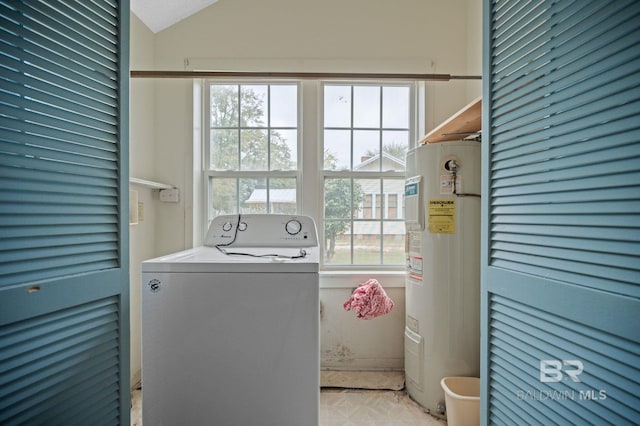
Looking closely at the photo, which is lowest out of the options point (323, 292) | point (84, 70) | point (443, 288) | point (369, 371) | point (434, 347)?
point (369, 371)

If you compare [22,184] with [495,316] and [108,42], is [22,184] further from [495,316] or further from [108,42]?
[495,316]

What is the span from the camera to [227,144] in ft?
8.21

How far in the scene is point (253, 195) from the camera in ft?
8.18

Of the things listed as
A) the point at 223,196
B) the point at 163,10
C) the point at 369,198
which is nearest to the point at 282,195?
the point at 223,196

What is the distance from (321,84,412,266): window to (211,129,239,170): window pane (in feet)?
2.48

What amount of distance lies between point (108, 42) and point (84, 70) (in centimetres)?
15

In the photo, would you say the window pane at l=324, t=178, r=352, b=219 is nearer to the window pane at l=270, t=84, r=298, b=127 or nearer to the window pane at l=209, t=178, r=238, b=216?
the window pane at l=270, t=84, r=298, b=127

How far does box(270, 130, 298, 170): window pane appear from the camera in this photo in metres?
2.48

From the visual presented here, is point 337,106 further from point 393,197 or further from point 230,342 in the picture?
point 230,342

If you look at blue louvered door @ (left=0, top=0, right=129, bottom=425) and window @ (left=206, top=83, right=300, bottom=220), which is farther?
window @ (left=206, top=83, right=300, bottom=220)

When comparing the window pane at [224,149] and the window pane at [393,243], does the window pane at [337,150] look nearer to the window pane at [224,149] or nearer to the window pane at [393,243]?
the window pane at [393,243]

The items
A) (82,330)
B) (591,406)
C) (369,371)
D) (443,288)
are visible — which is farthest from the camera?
(369,371)

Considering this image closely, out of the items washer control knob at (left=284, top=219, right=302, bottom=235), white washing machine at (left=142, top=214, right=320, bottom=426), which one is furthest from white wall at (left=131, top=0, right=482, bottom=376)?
white washing machine at (left=142, top=214, right=320, bottom=426)

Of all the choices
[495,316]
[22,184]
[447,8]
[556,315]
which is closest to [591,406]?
[556,315]
